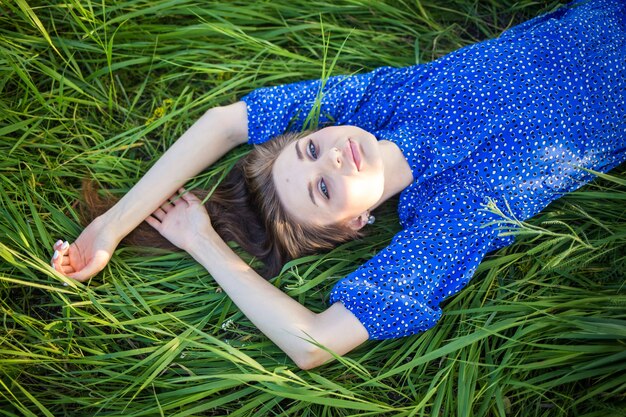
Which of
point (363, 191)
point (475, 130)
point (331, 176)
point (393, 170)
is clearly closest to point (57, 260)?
point (331, 176)

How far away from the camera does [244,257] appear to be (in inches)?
118

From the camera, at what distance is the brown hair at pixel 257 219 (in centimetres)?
277

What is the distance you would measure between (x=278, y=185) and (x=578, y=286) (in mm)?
1592

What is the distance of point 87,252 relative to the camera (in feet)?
9.25

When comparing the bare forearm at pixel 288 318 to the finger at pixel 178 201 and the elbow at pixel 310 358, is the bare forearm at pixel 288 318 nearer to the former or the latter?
the elbow at pixel 310 358

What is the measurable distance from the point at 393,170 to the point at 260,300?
0.95 metres

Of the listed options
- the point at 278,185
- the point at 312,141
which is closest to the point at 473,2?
the point at 312,141

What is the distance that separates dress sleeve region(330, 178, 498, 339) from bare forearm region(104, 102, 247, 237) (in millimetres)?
1042

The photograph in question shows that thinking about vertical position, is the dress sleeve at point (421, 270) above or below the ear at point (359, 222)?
below

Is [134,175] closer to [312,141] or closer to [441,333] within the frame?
[312,141]

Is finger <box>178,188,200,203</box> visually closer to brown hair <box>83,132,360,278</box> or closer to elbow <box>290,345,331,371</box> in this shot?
brown hair <box>83,132,360,278</box>

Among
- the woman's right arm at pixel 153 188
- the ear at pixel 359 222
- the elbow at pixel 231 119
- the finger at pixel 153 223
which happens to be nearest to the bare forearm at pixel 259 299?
the finger at pixel 153 223

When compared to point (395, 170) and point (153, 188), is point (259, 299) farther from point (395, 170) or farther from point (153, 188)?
point (395, 170)

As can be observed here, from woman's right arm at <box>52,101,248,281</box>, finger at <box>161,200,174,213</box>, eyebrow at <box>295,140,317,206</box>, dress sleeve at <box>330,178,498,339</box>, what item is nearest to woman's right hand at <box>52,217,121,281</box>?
woman's right arm at <box>52,101,248,281</box>
